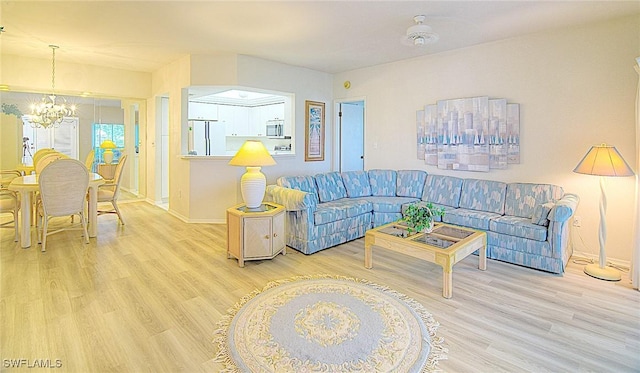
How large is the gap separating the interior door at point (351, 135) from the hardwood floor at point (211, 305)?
266 centimetres

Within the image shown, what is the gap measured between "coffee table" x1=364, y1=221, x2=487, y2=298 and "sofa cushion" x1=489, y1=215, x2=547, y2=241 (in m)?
0.40

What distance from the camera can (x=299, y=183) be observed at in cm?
450

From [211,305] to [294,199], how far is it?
5.12 ft

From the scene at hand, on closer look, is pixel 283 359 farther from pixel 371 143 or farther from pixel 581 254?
pixel 371 143

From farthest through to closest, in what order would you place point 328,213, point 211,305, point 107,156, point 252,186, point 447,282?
point 107,156
point 328,213
point 252,186
point 447,282
point 211,305

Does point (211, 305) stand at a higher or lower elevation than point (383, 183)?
lower

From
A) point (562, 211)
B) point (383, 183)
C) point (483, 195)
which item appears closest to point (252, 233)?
point (383, 183)

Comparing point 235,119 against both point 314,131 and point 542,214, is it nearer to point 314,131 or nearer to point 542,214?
point 314,131

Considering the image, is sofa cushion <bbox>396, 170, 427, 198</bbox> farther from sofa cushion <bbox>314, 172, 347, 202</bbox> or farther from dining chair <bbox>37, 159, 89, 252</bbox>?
dining chair <bbox>37, 159, 89, 252</bbox>

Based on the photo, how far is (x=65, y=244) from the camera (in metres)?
4.14

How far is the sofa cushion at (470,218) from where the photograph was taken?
3.80 m

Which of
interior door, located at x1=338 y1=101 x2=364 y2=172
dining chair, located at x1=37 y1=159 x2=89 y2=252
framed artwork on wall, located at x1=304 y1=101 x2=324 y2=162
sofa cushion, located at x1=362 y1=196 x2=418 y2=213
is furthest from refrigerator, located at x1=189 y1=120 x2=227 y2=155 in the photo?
sofa cushion, located at x1=362 y1=196 x2=418 y2=213

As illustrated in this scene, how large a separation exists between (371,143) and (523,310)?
371 centimetres

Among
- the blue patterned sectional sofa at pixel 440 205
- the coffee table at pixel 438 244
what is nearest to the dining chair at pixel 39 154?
the blue patterned sectional sofa at pixel 440 205
